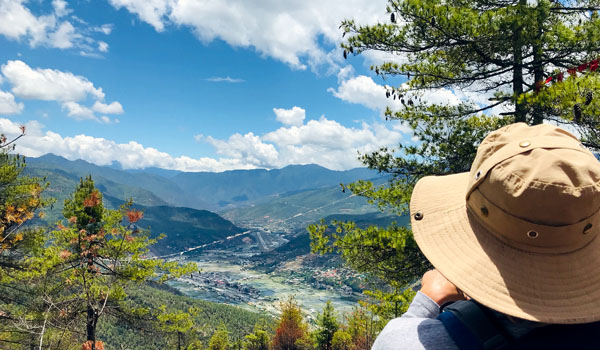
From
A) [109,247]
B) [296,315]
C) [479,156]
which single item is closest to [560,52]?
[479,156]

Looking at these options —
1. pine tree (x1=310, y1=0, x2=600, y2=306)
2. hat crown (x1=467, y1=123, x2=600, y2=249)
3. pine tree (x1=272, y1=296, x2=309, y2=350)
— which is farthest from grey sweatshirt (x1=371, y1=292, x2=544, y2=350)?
pine tree (x1=272, y1=296, x2=309, y2=350)

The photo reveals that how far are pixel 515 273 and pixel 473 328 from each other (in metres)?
0.38

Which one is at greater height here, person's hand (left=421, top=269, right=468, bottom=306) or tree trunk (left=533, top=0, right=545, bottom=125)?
tree trunk (left=533, top=0, right=545, bottom=125)

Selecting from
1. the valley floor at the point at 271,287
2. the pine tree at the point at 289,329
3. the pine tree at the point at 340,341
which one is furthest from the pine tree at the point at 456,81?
the valley floor at the point at 271,287

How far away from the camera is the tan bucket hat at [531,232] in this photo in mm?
1068

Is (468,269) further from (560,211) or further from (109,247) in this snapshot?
(109,247)

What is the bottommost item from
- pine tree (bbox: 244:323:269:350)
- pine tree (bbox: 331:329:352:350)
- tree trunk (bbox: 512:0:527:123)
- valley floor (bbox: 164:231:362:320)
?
valley floor (bbox: 164:231:362:320)

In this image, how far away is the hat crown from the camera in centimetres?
106

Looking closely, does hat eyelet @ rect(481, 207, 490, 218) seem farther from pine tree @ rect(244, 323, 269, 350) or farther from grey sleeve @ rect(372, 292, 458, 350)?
pine tree @ rect(244, 323, 269, 350)

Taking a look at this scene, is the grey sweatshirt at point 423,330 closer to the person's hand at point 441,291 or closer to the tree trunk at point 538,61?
the person's hand at point 441,291

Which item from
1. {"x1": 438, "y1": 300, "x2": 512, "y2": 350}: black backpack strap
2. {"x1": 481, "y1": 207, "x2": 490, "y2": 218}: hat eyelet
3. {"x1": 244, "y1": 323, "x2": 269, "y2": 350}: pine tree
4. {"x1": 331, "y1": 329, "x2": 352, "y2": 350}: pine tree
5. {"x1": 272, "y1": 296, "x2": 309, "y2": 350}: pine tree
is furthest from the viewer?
{"x1": 244, "y1": 323, "x2": 269, "y2": 350}: pine tree

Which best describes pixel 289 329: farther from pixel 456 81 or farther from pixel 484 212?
pixel 484 212

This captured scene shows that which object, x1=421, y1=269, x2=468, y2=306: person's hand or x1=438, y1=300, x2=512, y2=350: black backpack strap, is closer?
x1=438, y1=300, x2=512, y2=350: black backpack strap

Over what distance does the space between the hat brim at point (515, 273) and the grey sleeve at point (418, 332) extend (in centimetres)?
16
